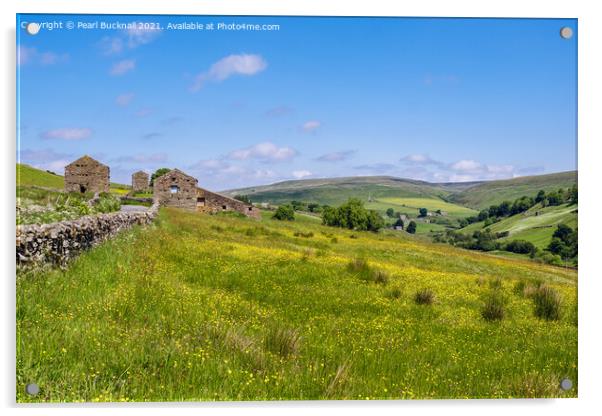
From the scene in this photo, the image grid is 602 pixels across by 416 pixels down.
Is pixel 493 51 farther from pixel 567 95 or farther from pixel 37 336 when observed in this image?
pixel 37 336

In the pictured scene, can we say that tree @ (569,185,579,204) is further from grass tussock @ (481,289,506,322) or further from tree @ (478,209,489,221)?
grass tussock @ (481,289,506,322)

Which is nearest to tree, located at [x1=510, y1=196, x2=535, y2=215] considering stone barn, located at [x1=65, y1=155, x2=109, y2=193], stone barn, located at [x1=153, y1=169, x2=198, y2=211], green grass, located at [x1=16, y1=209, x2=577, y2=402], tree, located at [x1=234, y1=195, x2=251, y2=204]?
green grass, located at [x1=16, y1=209, x2=577, y2=402]

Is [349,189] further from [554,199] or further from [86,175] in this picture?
[86,175]

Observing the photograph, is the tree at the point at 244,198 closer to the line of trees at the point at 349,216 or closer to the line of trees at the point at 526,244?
the line of trees at the point at 349,216

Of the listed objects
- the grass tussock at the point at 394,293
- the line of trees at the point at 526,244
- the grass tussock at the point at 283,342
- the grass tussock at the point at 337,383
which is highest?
the line of trees at the point at 526,244

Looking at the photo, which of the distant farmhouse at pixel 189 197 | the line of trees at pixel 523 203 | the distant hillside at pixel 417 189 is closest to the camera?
the distant farmhouse at pixel 189 197

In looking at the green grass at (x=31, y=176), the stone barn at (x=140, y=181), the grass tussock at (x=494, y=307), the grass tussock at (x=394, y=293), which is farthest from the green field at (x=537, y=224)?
the green grass at (x=31, y=176)

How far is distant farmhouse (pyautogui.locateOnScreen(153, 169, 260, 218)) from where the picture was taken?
7695 millimetres

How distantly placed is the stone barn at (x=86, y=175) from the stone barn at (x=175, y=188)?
30.5 inches

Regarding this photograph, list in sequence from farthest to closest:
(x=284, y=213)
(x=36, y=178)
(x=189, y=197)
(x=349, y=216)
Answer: (x=284, y=213) < (x=349, y=216) < (x=189, y=197) < (x=36, y=178)

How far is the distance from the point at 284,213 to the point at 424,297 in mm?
3044

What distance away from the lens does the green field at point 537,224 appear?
7953 millimetres

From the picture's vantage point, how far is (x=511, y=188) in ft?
26.7

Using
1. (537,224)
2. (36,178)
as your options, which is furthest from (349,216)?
(36,178)
